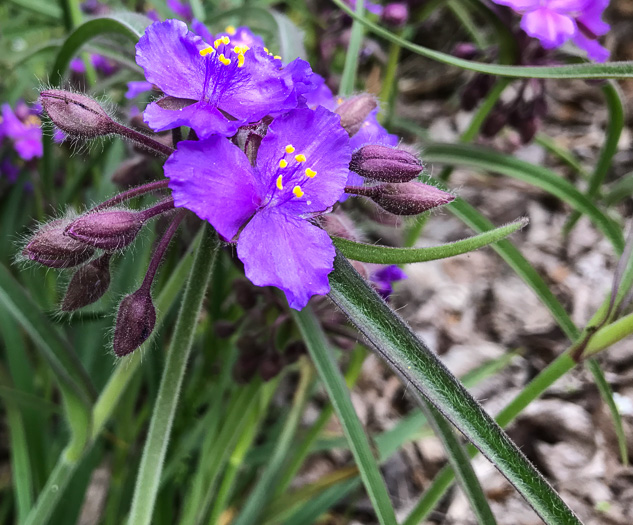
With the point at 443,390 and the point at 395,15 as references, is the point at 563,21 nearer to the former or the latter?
the point at 395,15

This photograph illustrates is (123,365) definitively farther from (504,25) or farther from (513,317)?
(513,317)

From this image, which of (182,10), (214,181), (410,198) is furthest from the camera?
(182,10)

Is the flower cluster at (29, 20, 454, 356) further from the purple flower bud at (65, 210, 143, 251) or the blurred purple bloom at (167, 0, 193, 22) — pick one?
the blurred purple bloom at (167, 0, 193, 22)

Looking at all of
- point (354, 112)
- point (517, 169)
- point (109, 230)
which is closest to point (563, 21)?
point (517, 169)

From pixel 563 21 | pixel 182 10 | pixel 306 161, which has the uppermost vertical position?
pixel 182 10

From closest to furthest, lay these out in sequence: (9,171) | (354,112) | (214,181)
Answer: (214,181) < (354,112) < (9,171)

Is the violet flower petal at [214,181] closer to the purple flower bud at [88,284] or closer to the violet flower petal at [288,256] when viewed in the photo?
the violet flower petal at [288,256]

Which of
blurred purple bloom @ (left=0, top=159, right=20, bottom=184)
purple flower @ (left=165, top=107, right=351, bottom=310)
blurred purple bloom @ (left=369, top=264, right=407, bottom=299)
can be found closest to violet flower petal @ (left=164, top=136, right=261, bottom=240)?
purple flower @ (left=165, top=107, right=351, bottom=310)

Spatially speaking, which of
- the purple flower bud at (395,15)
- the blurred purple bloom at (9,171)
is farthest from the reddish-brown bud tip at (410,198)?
the blurred purple bloom at (9,171)
